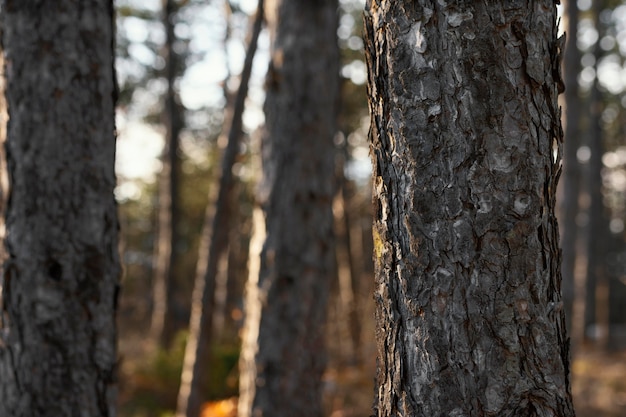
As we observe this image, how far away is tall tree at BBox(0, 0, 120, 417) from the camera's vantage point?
244 centimetres

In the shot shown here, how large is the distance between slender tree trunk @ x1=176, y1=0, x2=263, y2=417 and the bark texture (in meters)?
4.30

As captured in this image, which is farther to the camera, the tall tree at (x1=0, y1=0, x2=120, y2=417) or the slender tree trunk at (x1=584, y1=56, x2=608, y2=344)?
the slender tree trunk at (x1=584, y1=56, x2=608, y2=344)

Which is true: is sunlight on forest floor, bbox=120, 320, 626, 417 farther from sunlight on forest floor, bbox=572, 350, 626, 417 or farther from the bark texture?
the bark texture

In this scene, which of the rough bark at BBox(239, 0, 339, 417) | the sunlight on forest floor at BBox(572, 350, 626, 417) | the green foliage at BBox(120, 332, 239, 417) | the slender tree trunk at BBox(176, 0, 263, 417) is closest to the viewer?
the rough bark at BBox(239, 0, 339, 417)

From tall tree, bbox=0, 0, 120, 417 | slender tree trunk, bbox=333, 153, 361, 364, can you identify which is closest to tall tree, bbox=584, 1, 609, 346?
slender tree trunk, bbox=333, 153, 361, 364

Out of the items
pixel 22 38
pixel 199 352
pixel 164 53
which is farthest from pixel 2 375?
pixel 164 53

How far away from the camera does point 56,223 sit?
8.05ft

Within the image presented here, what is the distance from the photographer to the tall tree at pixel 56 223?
2.44 metres

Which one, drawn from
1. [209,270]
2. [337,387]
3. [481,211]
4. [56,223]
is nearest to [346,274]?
[337,387]

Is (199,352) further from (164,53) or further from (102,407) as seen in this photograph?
(164,53)

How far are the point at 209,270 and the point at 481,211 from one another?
453 cm

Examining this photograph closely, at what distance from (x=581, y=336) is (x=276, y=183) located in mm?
12946

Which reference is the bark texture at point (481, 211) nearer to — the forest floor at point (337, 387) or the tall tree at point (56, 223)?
the tall tree at point (56, 223)

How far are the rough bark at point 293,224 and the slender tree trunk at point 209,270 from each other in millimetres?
1022
